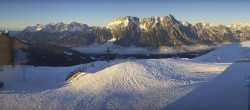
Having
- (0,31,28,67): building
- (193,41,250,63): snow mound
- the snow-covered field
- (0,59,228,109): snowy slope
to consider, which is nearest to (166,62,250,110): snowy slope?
the snow-covered field

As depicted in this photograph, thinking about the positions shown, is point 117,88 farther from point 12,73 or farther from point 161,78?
point 12,73

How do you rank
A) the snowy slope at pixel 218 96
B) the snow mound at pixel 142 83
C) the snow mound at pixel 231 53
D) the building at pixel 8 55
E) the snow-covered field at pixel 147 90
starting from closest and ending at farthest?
the snowy slope at pixel 218 96 → the snow-covered field at pixel 147 90 → the snow mound at pixel 142 83 → the building at pixel 8 55 → the snow mound at pixel 231 53

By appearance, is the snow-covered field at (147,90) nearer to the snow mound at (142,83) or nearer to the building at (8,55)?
the snow mound at (142,83)

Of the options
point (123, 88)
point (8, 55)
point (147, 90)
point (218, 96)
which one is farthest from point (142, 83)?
point (8, 55)

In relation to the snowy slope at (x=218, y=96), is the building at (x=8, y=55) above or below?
above

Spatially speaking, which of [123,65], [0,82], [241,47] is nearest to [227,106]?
[123,65]

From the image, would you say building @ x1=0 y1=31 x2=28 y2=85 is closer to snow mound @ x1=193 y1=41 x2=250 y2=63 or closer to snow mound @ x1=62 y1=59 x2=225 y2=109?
snow mound @ x1=62 y1=59 x2=225 y2=109

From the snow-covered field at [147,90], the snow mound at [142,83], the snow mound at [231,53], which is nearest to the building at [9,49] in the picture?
the snow-covered field at [147,90]
